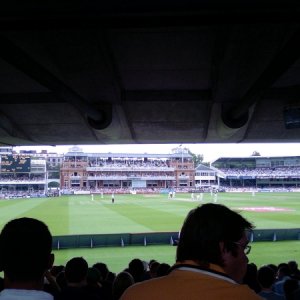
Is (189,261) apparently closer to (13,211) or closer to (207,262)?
(207,262)

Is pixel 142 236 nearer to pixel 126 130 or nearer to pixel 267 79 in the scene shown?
pixel 126 130

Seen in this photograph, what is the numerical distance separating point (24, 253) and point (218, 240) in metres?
0.89

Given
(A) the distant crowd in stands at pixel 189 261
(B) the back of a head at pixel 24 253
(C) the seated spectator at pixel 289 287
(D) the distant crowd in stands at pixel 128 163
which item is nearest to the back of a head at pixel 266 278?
(C) the seated spectator at pixel 289 287

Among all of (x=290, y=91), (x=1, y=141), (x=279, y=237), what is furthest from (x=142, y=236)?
(x=290, y=91)

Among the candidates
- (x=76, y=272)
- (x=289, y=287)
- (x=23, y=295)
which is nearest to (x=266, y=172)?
(x=289, y=287)

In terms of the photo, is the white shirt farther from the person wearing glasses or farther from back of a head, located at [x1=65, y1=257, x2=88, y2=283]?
back of a head, located at [x1=65, y1=257, x2=88, y2=283]

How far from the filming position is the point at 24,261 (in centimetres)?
200

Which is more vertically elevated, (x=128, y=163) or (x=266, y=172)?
(x=128, y=163)

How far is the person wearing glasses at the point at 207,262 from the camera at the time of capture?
169cm

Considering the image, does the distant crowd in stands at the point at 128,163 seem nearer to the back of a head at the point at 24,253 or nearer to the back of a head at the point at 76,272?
the back of a head at the point at 76,272

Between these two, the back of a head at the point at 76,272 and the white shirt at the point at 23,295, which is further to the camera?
the back of a head at the point at 76,272

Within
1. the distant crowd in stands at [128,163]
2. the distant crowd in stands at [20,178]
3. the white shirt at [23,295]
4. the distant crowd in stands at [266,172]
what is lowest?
the white shirt at [23,295]

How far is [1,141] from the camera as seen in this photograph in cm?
995

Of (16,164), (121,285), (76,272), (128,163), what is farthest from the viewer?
(128,163)
